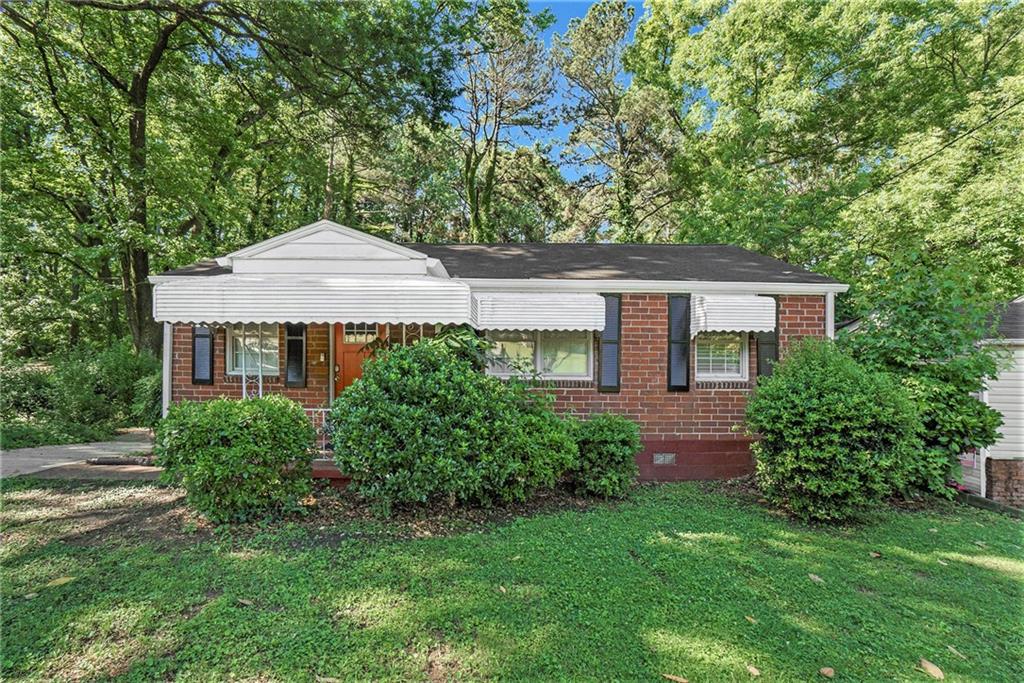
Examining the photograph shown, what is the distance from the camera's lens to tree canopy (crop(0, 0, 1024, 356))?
38.5 ft

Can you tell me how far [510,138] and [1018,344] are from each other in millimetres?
20560

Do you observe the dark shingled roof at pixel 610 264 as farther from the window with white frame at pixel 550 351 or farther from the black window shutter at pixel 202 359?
the black window shutter at pixel 202 359

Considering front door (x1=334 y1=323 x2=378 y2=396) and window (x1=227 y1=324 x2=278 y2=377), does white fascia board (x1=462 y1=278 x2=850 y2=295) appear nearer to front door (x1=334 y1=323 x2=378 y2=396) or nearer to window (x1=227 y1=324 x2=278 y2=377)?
front door (x1=334 y1=323 x2=378 y2=396)

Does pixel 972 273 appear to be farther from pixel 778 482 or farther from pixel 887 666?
pixel 887 666

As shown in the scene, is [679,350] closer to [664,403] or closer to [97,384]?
[664,403]

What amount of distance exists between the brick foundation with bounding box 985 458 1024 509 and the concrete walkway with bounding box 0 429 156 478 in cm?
1720

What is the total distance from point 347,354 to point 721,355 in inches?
312

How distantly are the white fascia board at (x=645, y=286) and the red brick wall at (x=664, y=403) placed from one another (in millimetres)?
202

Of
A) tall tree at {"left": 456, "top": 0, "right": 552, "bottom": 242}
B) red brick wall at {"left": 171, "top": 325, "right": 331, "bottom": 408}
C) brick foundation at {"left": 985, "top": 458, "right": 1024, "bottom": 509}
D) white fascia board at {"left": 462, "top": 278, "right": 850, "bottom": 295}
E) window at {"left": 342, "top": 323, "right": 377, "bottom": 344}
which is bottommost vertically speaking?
brick foundation at {"left": 985, "top": 458, "right": 1024, "bottom": 509}

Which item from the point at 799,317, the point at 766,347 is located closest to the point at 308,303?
the point at 766,347

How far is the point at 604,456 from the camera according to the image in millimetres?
7051

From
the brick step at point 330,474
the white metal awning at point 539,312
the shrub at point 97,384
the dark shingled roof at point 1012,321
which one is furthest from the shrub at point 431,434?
the shrub at point 97,384

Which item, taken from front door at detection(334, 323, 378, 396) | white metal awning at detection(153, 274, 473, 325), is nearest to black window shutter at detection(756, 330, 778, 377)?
white metal awning at detection(153, 274, 473, 325)

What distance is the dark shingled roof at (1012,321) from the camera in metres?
8.36
